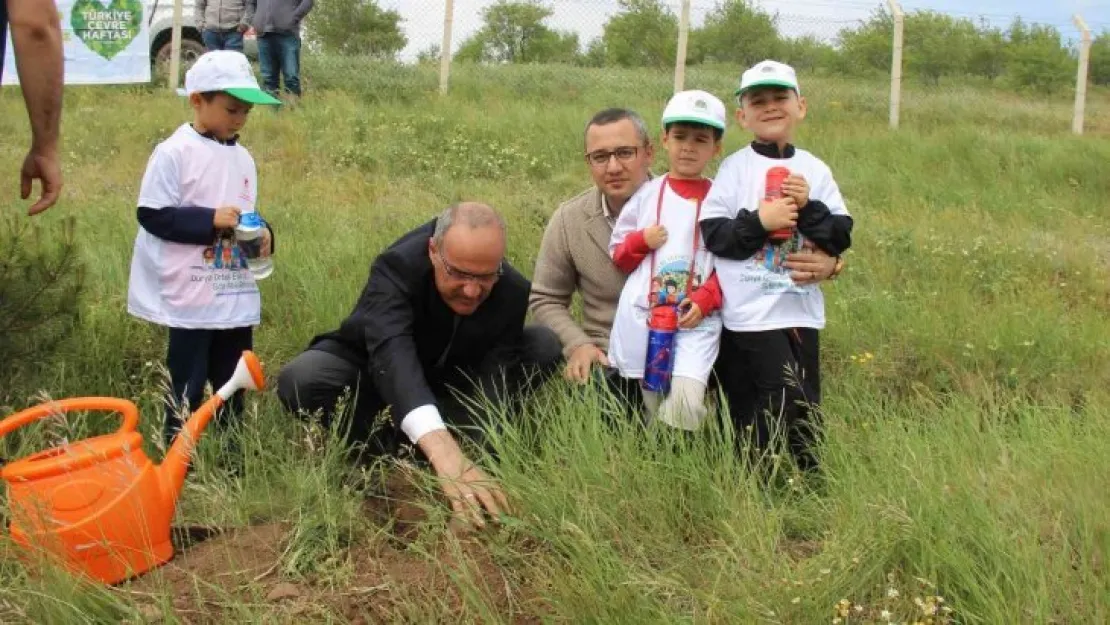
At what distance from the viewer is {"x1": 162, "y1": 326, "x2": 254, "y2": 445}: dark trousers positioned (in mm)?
3619

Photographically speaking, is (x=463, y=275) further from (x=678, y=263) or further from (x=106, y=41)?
(x=106, y=41)

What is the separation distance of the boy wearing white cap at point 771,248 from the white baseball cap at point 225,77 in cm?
163

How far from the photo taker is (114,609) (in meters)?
2.41

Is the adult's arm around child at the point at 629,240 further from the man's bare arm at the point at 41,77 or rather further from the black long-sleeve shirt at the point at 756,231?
the man's bare arm at the point at 41,77

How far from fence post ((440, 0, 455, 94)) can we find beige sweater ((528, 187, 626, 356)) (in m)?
8.72

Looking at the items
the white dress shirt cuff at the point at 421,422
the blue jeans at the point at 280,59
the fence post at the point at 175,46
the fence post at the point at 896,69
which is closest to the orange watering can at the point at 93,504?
the white dress shirt cuff at the point at 421,422

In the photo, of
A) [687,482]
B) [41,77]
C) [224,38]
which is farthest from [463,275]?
[224,38]

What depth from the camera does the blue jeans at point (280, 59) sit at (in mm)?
10469

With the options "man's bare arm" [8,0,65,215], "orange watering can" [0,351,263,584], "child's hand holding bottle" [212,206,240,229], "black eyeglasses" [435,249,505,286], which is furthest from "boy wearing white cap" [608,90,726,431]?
"man's bare arm" [8,0,65,215]

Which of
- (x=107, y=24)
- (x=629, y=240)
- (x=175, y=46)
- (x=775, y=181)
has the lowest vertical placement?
(x=629, y=240)

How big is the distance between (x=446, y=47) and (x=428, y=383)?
9.74m

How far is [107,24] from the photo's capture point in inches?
469

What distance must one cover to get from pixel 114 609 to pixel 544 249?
209cm

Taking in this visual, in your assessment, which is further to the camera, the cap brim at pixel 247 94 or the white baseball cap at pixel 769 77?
the cap brim at pixel 247 94
